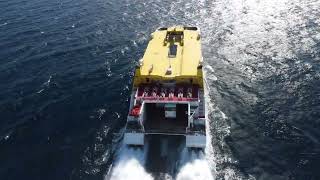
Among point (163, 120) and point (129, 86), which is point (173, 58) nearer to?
point (163, 120)

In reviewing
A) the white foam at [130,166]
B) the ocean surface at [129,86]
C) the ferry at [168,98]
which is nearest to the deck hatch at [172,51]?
the ferry at [168,98]

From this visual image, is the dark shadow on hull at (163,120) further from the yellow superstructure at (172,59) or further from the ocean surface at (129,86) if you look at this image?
the yellow superstructure at (172,59)

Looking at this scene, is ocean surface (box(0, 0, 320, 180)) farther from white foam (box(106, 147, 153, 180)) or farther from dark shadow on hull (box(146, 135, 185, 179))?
dark shadow on hull (box(146, 135, 185, 179))

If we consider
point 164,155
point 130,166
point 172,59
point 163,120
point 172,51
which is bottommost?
point 130,166

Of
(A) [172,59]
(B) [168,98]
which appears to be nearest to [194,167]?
(B) [168,98]

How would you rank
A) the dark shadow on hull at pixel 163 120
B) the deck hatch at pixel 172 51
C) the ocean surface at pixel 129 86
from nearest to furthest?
the ocean surface at pixel 129 86 < the dark shadow on hull at pixel 163 120 < the deck hatch at pixel 172 51

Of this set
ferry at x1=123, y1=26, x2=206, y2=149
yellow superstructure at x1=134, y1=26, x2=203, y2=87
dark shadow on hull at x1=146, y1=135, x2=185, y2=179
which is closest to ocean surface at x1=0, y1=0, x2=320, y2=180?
dark shadow on hull at x1=146, y1=135, x2=185, y2=179

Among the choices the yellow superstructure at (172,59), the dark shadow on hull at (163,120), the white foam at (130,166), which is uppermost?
the yellow superstructure at (172,59)

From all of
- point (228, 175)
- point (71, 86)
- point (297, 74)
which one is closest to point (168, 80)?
point (228, 175)

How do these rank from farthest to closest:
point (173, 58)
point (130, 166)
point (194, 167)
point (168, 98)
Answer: point (173, 58), point (168, 98), point (130, 166), point (194, 167)
